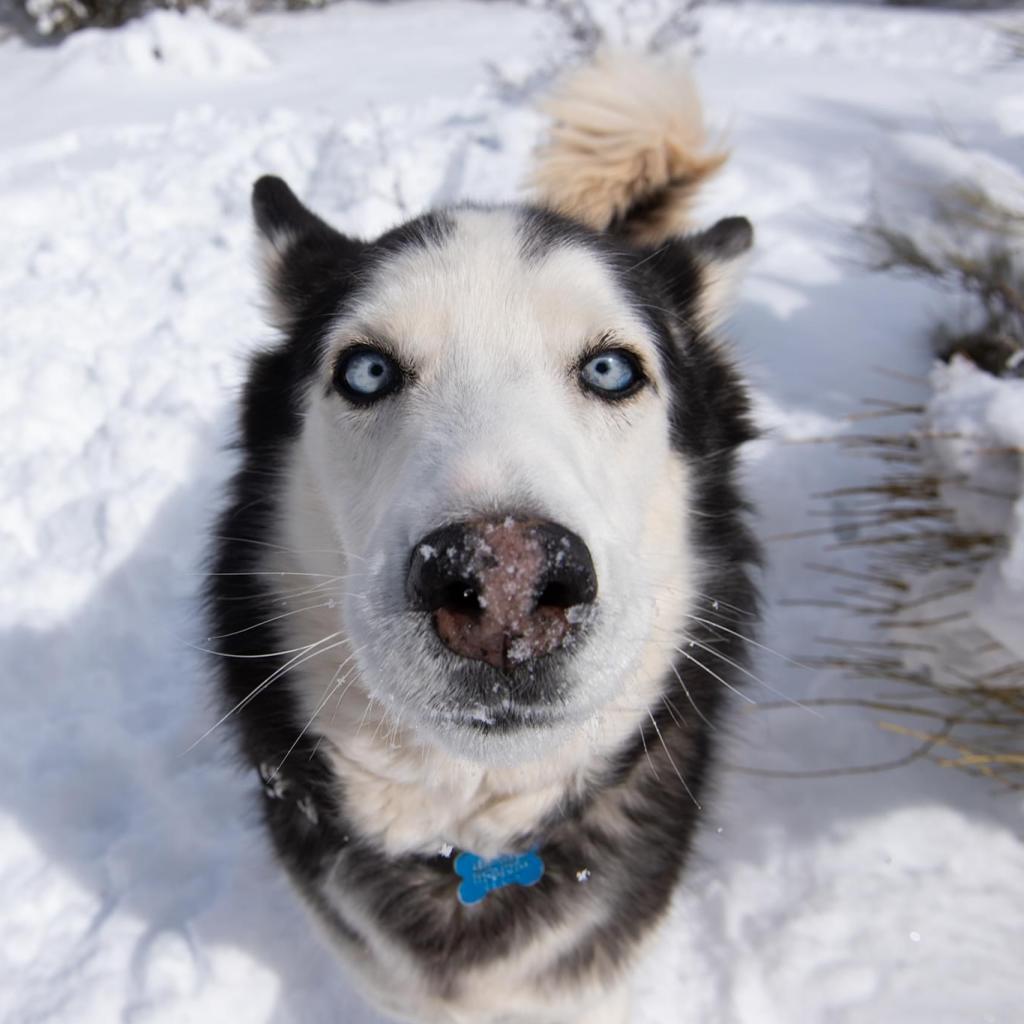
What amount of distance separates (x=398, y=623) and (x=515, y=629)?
171 mm

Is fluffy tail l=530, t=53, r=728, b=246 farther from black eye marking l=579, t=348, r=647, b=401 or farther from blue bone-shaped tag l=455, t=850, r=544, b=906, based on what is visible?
blue bone-shaped tag l=455, t=850, r=544, b=906

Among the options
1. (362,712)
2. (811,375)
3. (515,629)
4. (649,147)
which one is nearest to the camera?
(515,629)

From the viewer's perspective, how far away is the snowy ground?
6.93 ft

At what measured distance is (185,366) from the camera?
12.1 ft

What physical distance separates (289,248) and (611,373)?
0.97m

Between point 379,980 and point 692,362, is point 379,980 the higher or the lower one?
the lower one

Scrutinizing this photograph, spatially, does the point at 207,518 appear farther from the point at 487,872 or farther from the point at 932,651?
the point at 932,651

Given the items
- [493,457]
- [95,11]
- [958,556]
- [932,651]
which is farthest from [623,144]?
[95,11]

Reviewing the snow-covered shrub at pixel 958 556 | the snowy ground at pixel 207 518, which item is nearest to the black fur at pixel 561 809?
the snowy ground at pixel 207 518

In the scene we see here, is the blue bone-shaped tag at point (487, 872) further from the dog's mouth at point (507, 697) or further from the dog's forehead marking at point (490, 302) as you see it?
the dog's forehead marking at point (490, 302)

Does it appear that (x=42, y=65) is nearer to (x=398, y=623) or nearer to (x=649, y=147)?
(x=649, y=147)

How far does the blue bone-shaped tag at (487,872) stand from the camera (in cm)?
163

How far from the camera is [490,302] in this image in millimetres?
1428

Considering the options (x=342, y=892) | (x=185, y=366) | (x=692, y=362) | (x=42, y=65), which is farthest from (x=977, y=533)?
(x=42, y=65)
